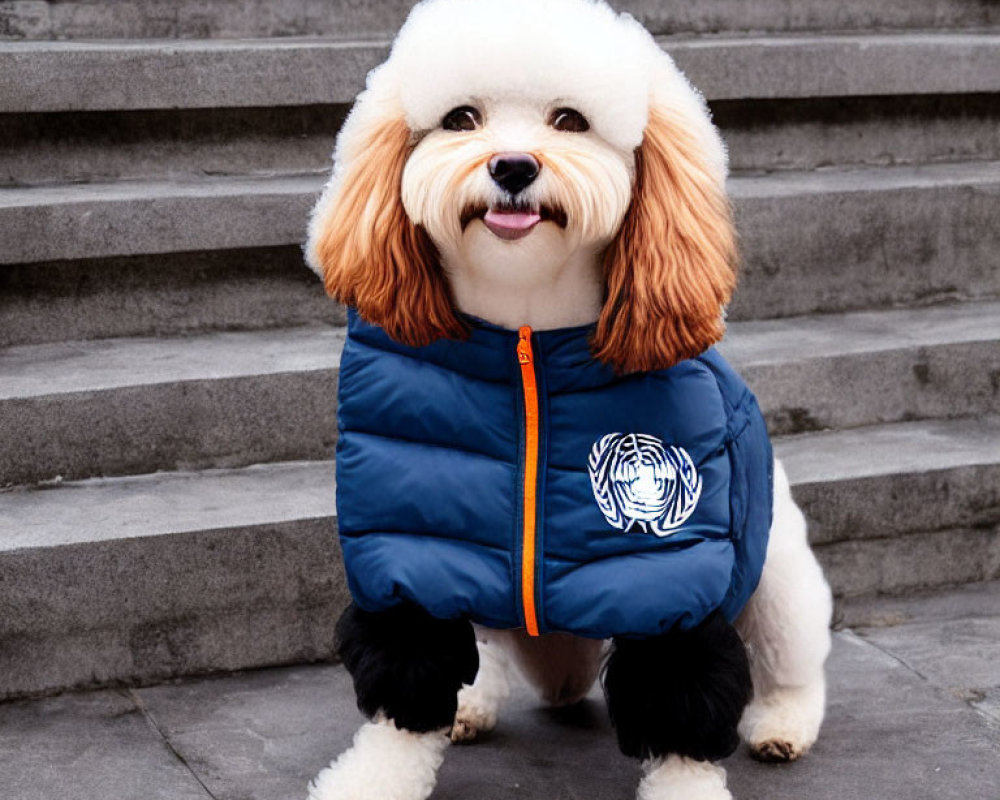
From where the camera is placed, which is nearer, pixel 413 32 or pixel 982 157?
pixel 413 32

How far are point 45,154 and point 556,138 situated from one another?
2023 mm

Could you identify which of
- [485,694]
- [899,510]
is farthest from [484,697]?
[899,510]

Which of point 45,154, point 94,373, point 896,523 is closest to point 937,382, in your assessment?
Result: point 896,523

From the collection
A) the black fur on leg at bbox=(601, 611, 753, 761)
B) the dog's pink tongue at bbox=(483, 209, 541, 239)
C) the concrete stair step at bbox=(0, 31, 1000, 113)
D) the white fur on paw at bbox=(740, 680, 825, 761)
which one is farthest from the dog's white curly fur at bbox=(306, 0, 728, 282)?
the concrete stair step at bbox=(0, 31, 1000, 113)

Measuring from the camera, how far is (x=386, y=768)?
240 centimetres

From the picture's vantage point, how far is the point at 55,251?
3.48 metres

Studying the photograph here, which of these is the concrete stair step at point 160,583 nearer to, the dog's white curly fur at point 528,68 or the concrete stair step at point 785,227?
the concrete stair step at point 785,227

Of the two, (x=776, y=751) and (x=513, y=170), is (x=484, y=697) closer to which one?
(x=776, y=751)

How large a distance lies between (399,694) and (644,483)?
0.49m

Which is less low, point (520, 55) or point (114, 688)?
point (520, 55)

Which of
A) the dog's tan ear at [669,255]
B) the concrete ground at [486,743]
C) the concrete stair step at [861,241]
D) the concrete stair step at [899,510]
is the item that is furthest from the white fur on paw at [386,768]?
the concrete stair step at [861,241]

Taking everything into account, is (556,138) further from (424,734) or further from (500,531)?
(424,734)

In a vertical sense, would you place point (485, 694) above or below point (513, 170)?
below

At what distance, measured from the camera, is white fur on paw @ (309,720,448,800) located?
7.85ft
